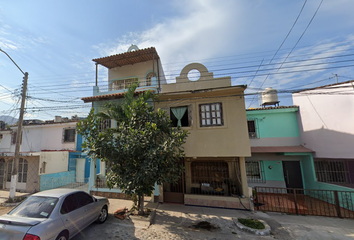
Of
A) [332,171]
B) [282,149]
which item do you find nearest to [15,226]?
[282,149]

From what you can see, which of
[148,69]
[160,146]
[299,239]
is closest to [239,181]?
[299,239]

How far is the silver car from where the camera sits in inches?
140

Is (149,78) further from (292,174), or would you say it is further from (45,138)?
(292,174)

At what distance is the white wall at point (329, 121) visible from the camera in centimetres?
866

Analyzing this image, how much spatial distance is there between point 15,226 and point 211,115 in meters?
8.17

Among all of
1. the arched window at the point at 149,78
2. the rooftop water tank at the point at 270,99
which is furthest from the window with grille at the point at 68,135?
the rooftop water tank at the point at 270,99

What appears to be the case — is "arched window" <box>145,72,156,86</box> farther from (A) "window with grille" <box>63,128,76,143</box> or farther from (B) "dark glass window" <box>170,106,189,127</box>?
(A) "window with grille" <box>63,128,76,143</box>

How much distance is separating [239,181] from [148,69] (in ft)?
32.3

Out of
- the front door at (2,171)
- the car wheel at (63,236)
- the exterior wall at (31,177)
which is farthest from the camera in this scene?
the front door at (2,171)

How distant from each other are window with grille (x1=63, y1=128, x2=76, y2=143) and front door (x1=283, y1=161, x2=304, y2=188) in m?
18.1

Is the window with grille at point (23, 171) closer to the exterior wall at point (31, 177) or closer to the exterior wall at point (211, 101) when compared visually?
the exterior wall at point (31, 177)

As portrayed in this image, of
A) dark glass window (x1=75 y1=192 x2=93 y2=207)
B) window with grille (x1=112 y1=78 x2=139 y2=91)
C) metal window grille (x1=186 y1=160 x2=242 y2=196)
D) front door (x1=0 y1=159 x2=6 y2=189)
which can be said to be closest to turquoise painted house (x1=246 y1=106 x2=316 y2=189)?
metal window grille (x1=186 y1=160 x2=242 y2=196)

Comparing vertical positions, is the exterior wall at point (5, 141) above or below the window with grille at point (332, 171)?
above

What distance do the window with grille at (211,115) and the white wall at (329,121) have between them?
4486 millimetres
